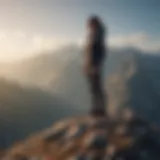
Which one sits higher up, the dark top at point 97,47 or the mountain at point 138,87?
the dark top at point 97,47

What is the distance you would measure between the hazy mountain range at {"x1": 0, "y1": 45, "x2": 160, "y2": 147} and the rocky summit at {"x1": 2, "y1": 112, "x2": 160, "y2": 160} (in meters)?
0.07

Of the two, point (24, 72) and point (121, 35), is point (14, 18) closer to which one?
point (24, 72)

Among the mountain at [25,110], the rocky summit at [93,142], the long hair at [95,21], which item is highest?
the long hair at [95,21]

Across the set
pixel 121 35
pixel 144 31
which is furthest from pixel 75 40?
pixel 144 31

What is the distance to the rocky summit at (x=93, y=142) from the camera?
2432mm

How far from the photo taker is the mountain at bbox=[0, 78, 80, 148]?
2551 millimetres

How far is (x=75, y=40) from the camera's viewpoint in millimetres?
2613

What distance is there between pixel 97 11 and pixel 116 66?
1.27 feet

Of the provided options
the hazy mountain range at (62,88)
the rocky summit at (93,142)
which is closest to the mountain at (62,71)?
the hazy mountain range at (62,88)

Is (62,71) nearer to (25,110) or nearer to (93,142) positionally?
(25,110)

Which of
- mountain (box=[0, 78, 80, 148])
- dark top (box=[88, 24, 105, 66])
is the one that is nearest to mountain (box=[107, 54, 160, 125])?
dark top (box=[88, 24, 105, 66])

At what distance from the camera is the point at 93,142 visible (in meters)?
2.45

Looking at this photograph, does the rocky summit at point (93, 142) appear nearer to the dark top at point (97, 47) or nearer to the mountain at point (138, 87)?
the mountain at point (138, 87)

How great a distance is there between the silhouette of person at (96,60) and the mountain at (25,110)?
0.48ft
